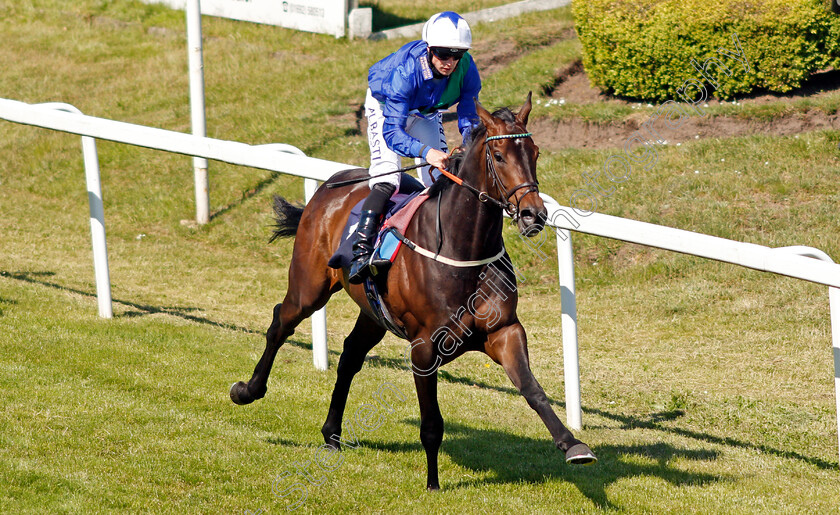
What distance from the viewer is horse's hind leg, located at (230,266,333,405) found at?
19.2 feet

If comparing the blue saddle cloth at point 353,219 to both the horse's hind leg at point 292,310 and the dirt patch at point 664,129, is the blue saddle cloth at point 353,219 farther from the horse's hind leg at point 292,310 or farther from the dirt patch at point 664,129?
the dirt patch at point 664,129

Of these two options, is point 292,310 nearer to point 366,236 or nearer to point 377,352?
point 366,236

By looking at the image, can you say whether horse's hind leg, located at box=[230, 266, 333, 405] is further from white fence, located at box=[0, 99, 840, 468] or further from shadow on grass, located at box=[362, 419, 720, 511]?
white fence, located at box=[0, 99, 840, 468]

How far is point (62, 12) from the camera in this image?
66.7ft

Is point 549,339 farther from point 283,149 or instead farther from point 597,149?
point 597,149

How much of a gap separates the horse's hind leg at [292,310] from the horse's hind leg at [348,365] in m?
0.31

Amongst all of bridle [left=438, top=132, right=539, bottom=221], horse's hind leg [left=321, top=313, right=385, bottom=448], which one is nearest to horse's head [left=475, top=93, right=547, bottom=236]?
bridle [left=438, top=132, right=539, bottom=221]

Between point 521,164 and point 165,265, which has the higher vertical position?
point 521,164

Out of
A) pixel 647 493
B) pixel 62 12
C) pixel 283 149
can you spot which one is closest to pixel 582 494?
pixel 647 493

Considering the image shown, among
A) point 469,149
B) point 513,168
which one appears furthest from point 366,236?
point 513,168

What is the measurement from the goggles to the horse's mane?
1.70ft

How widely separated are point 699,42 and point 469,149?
7852 mm

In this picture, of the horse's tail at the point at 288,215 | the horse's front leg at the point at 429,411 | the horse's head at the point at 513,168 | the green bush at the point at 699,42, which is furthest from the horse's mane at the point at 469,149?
the green bush at the point at 699,42

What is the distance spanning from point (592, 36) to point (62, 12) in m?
13.0
